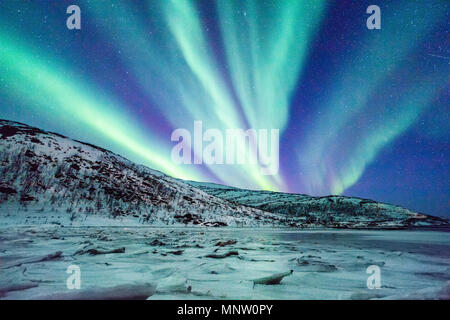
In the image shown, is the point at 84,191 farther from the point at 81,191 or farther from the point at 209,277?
the point at 209,277

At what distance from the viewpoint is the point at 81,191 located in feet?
125

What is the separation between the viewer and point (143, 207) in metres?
40.3

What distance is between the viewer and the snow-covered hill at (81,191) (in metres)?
30.2

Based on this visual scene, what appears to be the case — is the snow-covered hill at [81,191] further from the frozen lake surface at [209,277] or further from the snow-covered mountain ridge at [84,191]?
the frozen lake surface at [209,277]

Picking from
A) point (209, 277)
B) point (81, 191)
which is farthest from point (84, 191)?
point (209, 277)

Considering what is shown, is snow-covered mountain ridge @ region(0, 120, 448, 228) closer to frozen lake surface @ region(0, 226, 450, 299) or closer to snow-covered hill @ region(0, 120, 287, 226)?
snow-covered hill @ region(0, 120, 287, 226)

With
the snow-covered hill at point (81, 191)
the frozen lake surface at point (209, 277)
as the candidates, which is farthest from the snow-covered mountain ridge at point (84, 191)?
the frozen lake surface at point (209, 277)

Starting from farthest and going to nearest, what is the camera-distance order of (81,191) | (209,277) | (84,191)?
(84,191), (81,191), (209,277)

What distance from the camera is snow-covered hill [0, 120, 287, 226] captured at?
99.1ft

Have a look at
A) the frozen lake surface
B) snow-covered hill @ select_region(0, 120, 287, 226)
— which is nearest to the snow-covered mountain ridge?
snow-covered hill @ select_region(0, 120, 287, 226)

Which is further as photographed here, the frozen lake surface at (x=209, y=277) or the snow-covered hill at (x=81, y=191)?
the snow-covered hill at (x=81, y=191)

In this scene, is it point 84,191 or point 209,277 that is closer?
point 209,277
